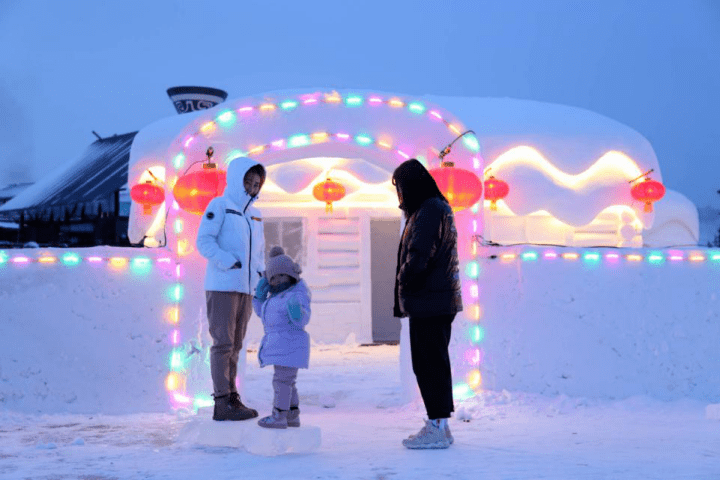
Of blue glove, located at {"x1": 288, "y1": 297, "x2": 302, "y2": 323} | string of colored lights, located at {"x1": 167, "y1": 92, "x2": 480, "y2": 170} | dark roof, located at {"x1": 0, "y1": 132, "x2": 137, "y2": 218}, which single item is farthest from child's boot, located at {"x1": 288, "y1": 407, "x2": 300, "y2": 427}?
dark roof, located at {"x1": 0, "y1": 132, "x2": 137, "y2": 218}

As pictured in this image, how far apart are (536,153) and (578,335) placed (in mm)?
5110

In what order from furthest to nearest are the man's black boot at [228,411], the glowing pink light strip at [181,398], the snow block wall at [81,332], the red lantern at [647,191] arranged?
the red lantern at [647,191], the glowing pink light strip at [181,398], the snow block wall at [81,332], the man's black boot at [228,411]

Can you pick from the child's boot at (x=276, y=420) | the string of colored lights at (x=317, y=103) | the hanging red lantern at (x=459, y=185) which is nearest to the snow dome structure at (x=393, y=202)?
the string of colored lights at (x=317, y=103)

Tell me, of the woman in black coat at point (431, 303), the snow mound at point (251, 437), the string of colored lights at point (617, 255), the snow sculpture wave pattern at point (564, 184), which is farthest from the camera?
the snow sculpture wave pattern at point (564, 184)

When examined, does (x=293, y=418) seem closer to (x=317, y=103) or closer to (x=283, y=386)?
(x=283, y=386)

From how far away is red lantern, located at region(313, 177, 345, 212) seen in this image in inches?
405

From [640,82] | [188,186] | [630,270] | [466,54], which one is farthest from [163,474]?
[466,54]

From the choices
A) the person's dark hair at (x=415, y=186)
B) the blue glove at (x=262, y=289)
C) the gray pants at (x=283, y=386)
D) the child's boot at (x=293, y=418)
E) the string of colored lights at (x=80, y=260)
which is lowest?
the child's boot at (x=293, y=418)

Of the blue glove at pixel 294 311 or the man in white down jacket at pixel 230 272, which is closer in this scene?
the blue glove at pixel 294 311

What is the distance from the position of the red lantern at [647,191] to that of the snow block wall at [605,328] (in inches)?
191

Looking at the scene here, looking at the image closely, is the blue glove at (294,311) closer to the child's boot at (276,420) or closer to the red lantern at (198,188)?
the child's boot at (276,420)

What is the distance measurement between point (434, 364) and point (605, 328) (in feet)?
7.52

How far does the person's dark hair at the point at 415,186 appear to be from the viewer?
4.77m

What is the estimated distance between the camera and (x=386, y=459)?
169 inches
